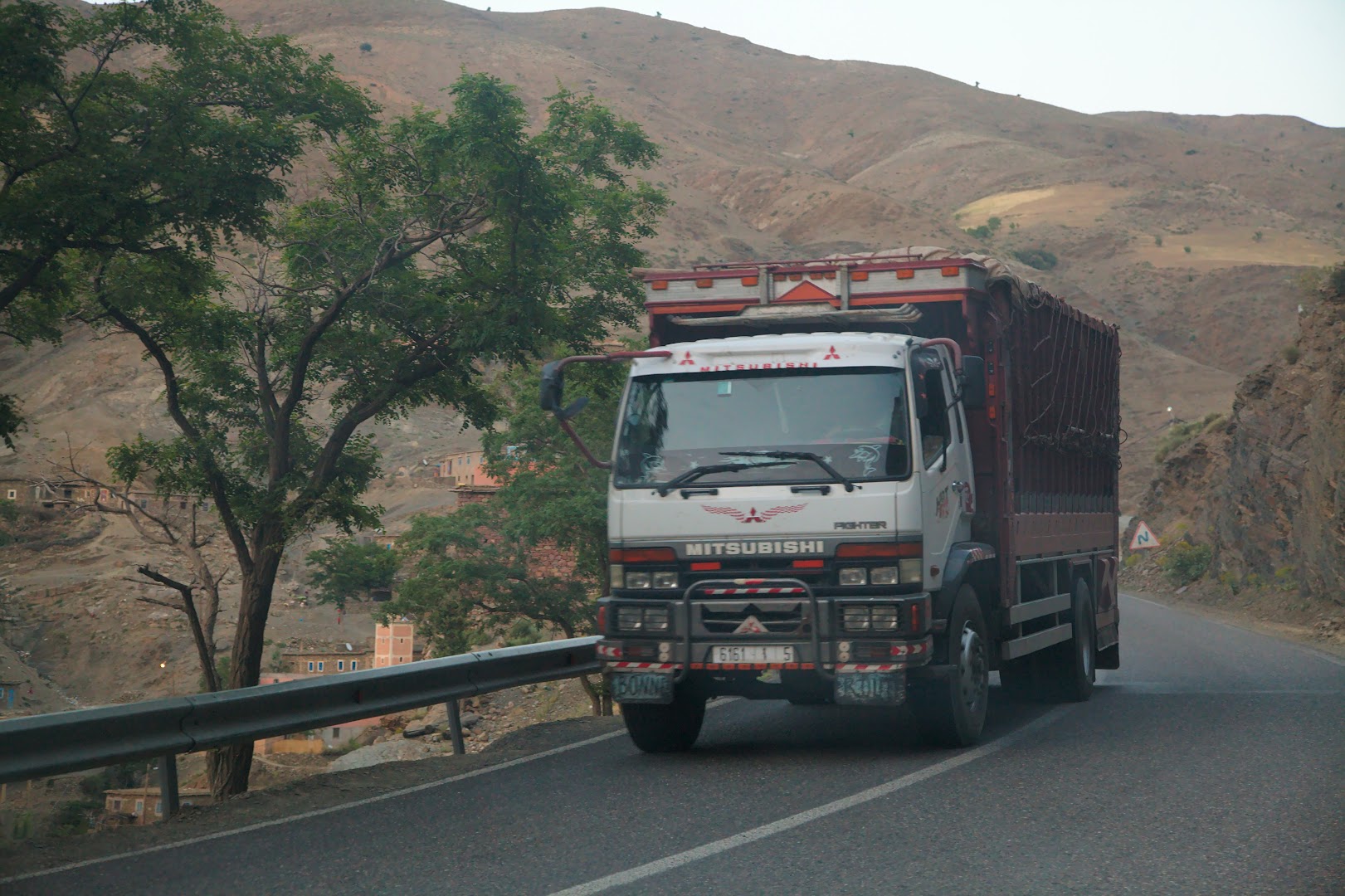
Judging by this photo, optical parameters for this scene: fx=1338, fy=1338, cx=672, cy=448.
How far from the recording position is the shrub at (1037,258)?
129 metres

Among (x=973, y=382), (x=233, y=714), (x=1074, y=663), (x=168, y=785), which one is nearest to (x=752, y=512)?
(x=973, y=382)

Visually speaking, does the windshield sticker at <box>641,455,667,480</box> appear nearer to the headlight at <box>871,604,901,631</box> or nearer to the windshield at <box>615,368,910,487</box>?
the windshield at <box>615,368,910,487</box>

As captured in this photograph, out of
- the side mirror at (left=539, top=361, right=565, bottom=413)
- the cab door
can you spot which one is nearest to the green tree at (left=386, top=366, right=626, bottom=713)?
the cab door

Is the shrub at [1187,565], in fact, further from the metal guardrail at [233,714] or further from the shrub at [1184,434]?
the metal guardrail at [233,714]

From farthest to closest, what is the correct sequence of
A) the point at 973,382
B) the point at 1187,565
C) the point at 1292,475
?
1. the point at 1187,565
2. the point at 1292,475
3. the point at 973,382

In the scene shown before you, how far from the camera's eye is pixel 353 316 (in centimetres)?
1742

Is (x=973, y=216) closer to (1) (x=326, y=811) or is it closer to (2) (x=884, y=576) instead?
(2) (x=884, y=576)

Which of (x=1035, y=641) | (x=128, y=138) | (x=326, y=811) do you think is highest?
(x=128, y=138)

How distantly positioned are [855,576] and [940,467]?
3.41ft

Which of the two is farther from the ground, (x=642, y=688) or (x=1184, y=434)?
(x=1184, y=434)

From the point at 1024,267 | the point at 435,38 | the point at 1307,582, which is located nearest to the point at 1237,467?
the point at 1307,582

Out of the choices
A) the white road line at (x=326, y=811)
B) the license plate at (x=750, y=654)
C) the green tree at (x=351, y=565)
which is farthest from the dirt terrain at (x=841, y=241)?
the license plate at (x=750, y=654)

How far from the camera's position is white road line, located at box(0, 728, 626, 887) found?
643 centimetres

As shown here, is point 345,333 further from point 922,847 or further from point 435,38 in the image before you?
point 435,38
